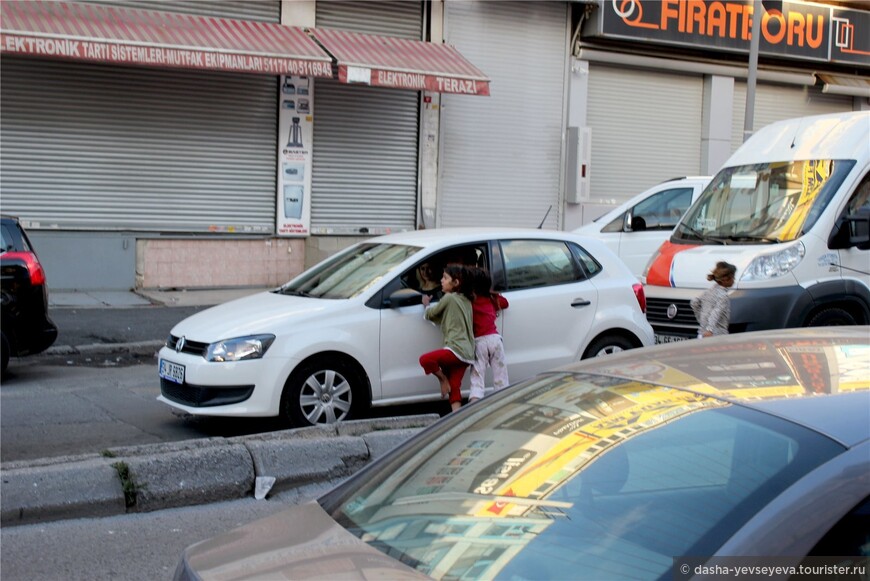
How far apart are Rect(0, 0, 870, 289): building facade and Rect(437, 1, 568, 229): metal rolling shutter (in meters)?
0.04

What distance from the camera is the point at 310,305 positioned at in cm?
812

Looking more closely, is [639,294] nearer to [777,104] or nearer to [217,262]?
[217,262]

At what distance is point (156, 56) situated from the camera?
593 inches

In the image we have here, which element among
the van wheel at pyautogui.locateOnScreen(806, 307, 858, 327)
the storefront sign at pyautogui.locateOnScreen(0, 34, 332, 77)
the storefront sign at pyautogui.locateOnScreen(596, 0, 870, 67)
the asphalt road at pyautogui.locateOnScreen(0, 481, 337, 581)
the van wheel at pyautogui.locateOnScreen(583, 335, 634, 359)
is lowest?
the asphalt road at pyautogui.locateOnScreen(0, 481, 337, 581)

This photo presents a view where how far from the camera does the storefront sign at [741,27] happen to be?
20.4 m

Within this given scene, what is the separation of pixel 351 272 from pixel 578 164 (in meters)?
12.4

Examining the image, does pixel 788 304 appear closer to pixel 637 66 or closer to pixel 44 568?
pixel 44 568

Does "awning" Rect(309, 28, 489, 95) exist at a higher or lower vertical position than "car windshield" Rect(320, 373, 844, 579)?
higher

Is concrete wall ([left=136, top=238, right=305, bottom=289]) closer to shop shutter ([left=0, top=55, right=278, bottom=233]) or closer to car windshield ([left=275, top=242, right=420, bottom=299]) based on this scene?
shop shutter ([left=0, top=55, right=278, bottom=233])

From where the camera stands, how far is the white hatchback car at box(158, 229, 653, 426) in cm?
770

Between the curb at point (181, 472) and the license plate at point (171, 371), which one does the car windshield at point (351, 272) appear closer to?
the license plate at point (171, 371)

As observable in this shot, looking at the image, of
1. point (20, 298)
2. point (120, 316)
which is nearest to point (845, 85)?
point (120, 316)

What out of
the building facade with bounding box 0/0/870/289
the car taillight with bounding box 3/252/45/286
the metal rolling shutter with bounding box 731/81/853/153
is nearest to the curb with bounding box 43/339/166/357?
the car taillight with bounding box 3/252/45/286

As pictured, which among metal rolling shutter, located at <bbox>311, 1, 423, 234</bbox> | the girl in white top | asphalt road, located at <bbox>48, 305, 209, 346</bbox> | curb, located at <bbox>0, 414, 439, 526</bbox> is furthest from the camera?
metal rolling shutter, located at <bbox>311, 1, 423, 234</bbox>
